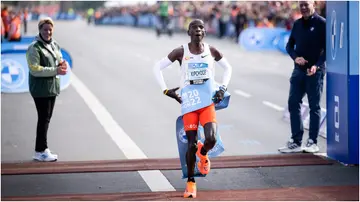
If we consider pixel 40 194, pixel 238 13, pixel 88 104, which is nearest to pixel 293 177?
pixel 40 194

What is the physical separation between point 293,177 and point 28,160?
11.5ft

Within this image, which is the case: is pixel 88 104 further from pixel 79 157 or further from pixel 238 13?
pixel 238 13

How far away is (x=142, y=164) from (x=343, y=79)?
2.64 metres

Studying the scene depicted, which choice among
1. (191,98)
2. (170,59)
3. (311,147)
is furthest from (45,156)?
(311,147)

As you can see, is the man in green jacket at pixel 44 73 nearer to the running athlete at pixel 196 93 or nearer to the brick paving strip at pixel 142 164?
the brick paving strip at pixel 142 164

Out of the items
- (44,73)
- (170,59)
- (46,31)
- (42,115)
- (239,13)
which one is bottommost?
(239,13)

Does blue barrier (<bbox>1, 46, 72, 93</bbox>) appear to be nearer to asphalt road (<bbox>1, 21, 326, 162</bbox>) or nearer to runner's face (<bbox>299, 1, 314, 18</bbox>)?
asphalt road (<bbox>1, 21, 326, 162</bbox>)

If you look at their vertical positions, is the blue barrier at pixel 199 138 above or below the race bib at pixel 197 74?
below

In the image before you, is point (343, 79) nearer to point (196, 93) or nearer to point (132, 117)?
point (196, 93)

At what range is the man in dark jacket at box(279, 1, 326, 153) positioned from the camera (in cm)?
1099

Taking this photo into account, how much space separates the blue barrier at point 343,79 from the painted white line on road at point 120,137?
2300mm

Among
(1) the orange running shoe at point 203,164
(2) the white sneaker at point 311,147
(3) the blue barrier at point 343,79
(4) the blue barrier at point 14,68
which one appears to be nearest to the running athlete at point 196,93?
(1) the orange running shoe at point 203,164

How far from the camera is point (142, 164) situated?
34.0 ft

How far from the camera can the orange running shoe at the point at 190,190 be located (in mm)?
8453
